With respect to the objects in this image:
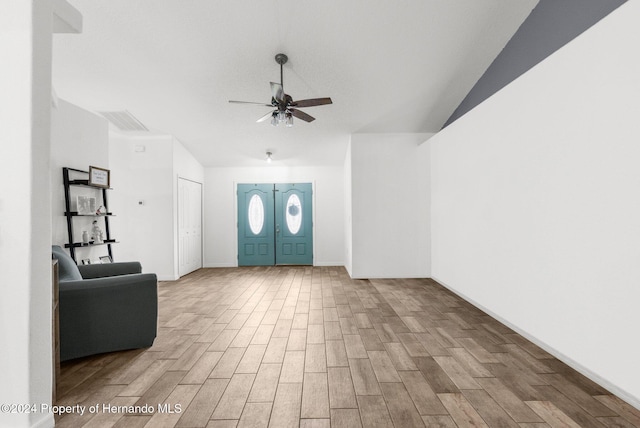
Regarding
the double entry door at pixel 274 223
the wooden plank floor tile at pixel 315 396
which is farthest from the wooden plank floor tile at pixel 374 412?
the double entry door at pixel 274 223

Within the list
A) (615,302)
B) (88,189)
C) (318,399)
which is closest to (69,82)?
(88,189)

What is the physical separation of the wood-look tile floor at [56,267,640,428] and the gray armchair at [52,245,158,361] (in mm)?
129

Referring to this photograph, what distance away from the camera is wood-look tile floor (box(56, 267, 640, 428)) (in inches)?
69.9

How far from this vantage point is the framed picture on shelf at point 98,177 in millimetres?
4152

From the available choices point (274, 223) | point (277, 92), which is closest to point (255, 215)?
point (274, 223)

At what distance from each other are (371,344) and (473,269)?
77.1 inches

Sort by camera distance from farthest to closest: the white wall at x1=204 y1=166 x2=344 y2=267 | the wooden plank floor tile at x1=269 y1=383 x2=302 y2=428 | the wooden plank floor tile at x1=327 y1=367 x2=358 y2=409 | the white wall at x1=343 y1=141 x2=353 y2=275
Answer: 1. the white wall at x1=204 y1=166 x2=344 y2=267
2. the white wall at x1=343 y1=141 x2=353 y2=275
3. the wooden plank floor tile at x1=327 y1=367 x2=358 y2=409
4. the wooden plank floor tile at x1=269 y1=383 x2=302 y2=428

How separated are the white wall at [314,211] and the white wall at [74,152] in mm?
3134

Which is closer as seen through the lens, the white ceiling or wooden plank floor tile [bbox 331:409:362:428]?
wooden plank floor tile [bbox 331:409:362:428]

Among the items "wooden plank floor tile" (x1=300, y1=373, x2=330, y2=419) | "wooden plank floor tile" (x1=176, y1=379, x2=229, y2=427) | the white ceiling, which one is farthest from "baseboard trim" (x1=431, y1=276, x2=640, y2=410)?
the white ceiling

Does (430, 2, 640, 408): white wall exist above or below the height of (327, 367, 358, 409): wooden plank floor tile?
above

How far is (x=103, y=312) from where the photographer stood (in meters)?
2.56

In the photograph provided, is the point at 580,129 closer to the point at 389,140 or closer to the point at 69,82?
the point at 389,140

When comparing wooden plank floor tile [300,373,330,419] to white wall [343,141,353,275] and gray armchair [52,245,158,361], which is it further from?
white wall [343,141,353,275]
